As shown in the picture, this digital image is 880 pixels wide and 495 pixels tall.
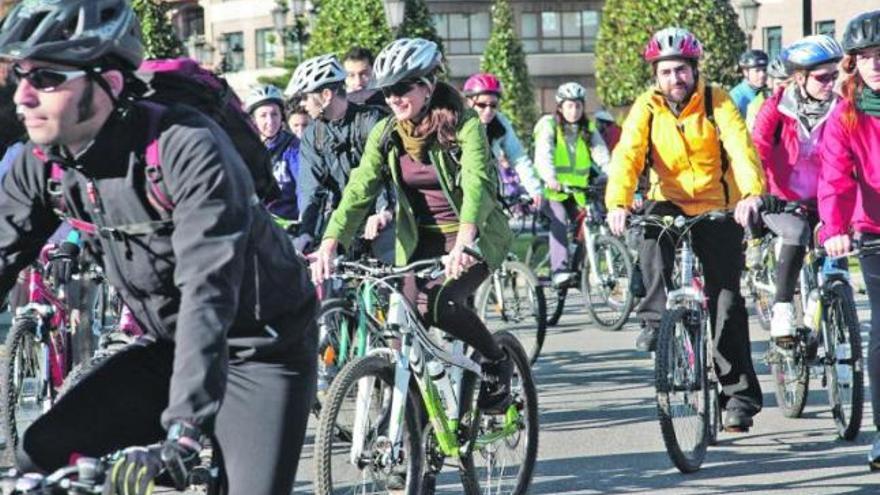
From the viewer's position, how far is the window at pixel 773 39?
6234cm

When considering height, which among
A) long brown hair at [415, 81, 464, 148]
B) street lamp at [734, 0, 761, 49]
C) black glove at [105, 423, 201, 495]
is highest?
street lamp at [734, 0, 761, 49]

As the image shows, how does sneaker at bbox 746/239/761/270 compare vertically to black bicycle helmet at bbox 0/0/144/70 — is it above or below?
below

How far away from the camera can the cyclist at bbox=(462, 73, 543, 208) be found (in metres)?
11.1

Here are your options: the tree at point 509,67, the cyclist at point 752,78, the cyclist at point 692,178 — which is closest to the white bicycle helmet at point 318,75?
the cyclist at point 692,178

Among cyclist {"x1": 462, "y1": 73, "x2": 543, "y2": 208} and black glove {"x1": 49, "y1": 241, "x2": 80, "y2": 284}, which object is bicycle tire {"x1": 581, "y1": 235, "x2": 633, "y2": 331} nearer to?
cyclist {"x1": 462, "y1": 73, "x2": 543, "y2": 208}

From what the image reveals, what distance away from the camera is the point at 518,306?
12484 millimetres

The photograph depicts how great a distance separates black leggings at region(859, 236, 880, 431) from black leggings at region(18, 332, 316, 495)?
13.1 feet

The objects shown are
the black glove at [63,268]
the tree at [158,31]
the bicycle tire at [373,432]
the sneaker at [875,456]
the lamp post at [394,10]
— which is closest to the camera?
the bicycle tire at [373,432]

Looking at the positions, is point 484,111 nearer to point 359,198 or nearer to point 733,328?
point 733,328

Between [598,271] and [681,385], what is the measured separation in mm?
6610

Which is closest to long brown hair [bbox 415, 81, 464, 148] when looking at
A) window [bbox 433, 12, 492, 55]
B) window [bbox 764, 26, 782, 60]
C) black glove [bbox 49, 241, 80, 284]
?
black glove [bbox 49, 241, 80, 284]

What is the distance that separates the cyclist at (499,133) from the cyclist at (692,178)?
7.39ft

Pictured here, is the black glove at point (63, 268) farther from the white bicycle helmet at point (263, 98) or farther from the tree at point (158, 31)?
the tree at point (158, 31)

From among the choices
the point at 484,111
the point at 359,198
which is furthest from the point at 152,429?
the point at 484,111
